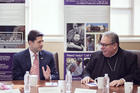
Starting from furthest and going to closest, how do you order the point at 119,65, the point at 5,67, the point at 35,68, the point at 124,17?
the point at 124,17, the point at 5,67, the point at 35,68, the point at 119,65

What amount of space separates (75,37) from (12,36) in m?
1.08

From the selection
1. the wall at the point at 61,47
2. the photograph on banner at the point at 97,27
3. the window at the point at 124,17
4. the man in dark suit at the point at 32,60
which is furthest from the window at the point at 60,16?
the man in dark suit at the point at 32,60

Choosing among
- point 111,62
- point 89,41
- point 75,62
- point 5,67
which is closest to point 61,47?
point 75,62

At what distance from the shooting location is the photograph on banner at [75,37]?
4359 mm

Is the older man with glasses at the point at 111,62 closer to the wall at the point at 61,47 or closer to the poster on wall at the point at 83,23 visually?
the poster on wall at the point at 83,23

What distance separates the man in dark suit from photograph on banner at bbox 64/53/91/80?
2.48 feet

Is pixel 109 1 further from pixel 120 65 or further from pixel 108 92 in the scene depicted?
pixel 108 92

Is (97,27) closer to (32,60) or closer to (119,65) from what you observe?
(119,65)

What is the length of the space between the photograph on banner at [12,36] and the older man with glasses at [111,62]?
1476 millimetres

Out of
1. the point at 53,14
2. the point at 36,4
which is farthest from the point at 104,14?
the point at 36,4

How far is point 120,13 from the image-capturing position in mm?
4816

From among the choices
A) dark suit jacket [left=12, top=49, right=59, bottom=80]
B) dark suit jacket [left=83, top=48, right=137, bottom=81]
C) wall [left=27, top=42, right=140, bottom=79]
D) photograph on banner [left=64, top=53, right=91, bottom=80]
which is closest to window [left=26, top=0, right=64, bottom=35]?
wall [left=27, top=42, right=140, bottom=79]

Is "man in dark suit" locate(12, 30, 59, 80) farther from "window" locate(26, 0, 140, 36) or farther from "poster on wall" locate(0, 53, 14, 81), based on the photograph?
"window" locate(26, 0, 140, 36)

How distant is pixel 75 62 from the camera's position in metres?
4.43
